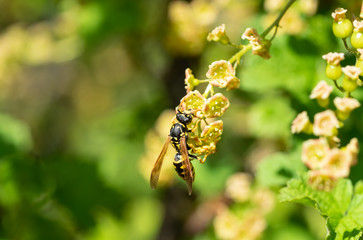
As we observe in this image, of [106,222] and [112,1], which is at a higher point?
[112,1]

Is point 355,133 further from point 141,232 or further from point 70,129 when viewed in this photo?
point 70,129

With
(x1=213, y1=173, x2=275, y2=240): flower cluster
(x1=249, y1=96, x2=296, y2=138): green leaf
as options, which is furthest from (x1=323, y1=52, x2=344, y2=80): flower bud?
(x1=213, y1=173, x2=275, y2=240): flower cluster

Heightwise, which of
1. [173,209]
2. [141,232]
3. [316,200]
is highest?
[141,232]

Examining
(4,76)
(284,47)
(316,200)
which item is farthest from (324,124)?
(4,76)

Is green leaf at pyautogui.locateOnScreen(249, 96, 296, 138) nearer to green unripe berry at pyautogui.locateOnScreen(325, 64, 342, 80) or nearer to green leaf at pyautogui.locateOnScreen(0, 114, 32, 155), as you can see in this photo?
green unripe berry at pyautogui.locateOnScreen(325, 64, 342, 80)

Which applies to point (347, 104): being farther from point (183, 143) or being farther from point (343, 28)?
point (183, 143)

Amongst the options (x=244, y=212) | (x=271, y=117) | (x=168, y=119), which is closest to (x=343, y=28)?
(x=271, y=117)
